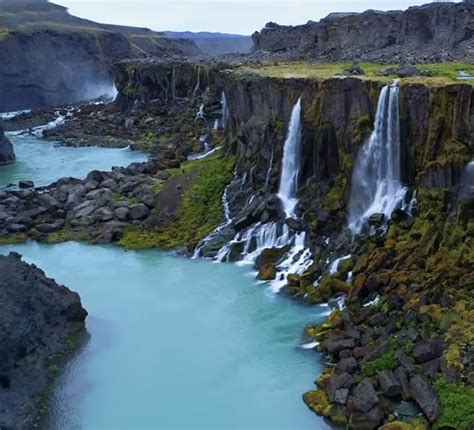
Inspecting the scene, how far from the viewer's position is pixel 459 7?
51031 mm

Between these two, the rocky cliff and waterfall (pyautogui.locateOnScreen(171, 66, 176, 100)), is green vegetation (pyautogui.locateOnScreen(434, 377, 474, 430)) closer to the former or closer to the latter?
the rocky cliff

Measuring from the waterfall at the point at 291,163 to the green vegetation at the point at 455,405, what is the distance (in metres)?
14.8

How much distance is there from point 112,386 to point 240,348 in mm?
3993

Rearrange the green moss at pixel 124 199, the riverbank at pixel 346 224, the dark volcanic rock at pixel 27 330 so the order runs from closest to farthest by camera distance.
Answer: the riverbank at pixel 346 224 → the dark volcanic rock at pixel 27 330 → the green moss at pixel 124 199

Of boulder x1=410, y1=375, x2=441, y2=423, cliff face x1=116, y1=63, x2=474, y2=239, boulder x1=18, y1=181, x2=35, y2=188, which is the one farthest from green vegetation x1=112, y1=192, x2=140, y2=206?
boulder x1=410, y1=375, x2=441, y2=423

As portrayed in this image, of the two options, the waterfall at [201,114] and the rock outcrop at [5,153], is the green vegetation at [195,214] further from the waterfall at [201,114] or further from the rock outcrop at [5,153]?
the rock outcrop at [5,153]

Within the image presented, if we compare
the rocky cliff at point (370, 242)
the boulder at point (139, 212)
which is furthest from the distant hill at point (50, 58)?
the boulder at point (139, 212)

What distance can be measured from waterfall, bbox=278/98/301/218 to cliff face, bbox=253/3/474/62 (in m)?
12.2

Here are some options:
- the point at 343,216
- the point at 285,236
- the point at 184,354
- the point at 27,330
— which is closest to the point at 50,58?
the point at 285,236

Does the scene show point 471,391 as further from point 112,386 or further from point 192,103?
point 192,103

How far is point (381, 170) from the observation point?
25.8 m

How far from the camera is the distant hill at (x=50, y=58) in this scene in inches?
3455

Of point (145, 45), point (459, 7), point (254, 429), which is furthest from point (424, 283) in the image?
point (145, 45)

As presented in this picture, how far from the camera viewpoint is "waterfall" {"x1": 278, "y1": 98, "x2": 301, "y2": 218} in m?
30.2
